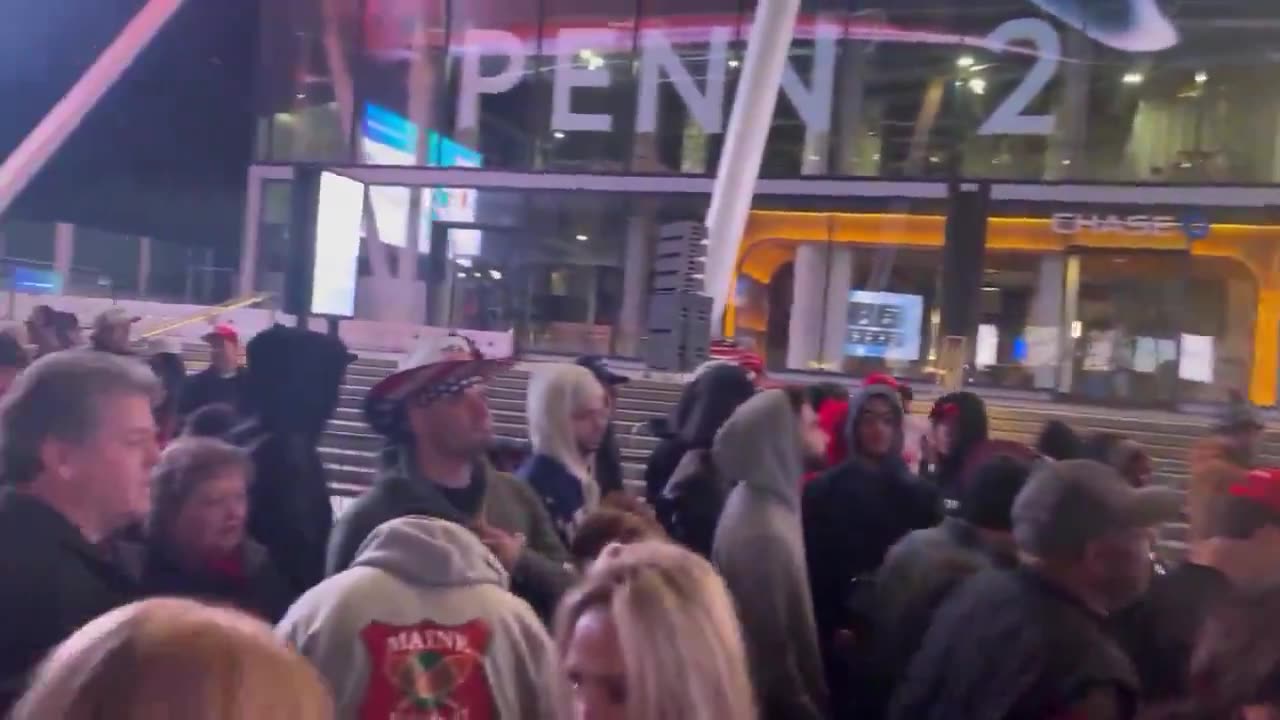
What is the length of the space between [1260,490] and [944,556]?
84cm

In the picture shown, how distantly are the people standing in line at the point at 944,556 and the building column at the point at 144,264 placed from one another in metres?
32.0

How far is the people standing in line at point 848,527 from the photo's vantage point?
15.4 feet

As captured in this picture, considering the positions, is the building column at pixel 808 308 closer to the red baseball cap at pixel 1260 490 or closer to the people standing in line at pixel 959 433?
the people standing in line at pixel 959 433

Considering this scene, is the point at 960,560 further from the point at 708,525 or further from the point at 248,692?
the point at 248,692

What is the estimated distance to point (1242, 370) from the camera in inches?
857

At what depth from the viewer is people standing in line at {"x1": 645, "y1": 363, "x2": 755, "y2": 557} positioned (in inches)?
186

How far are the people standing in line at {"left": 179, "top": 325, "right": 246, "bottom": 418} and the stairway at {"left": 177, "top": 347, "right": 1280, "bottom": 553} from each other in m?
6.12

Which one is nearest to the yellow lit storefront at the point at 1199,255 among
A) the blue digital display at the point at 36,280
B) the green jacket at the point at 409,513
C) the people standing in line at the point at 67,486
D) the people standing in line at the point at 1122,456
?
the people standing in line at the point at 1122,456

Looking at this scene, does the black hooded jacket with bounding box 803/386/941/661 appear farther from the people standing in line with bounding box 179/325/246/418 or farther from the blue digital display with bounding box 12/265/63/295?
the blue digital display with bounding box 12/265/63/295

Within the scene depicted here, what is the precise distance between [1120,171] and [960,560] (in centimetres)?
2029

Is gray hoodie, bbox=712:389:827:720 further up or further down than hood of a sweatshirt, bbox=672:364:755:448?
further down

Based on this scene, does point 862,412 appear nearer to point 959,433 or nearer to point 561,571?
point 959,433

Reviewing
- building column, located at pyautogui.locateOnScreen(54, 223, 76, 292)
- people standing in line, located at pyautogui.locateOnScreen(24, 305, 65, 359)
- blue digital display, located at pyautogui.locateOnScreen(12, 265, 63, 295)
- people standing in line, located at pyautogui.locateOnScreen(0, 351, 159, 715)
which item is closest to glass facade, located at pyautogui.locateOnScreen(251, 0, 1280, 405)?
blue digital display, located at pyautogui.locateOnScreen(12, 265, 63, 295)

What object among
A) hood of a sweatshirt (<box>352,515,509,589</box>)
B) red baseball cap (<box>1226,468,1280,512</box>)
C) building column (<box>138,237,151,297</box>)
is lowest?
hood of a sweatshirt (<box>352,515,509,589</box>)
